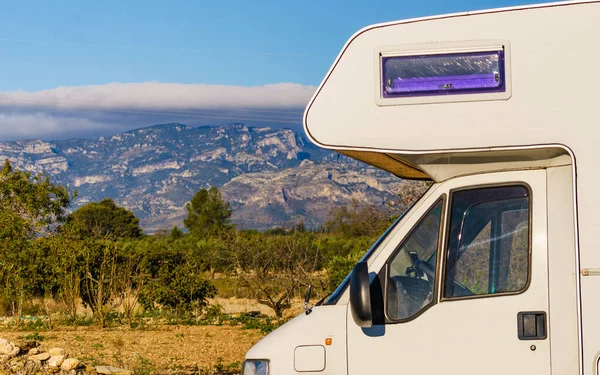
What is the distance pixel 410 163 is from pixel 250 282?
601 inches

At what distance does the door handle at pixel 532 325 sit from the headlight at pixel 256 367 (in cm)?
150

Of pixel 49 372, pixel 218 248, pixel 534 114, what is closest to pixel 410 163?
→ pixel 534 114

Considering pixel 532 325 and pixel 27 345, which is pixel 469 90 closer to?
pixel 532 325

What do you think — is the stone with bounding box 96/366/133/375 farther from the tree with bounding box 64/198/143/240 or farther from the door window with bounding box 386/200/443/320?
the tree with bounding box 64/198/143/240

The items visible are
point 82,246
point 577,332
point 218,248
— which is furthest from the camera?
point 218,248

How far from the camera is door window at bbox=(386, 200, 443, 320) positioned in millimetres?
4859

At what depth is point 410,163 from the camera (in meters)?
4.99

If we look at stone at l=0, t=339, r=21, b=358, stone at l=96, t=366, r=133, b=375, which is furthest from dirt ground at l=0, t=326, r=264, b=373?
stone at l=0, t=339, r=21, b=358

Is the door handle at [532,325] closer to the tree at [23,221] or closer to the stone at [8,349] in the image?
the stone at [8,349]

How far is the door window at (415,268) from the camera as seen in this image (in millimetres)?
4859

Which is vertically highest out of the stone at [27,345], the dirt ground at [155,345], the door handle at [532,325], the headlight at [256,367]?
the door handle at [532,325]

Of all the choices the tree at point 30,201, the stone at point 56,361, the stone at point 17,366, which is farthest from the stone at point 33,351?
the tree at point 30,201

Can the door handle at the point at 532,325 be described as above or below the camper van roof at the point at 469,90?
below

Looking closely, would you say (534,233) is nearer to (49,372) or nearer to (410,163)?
(410,163)
